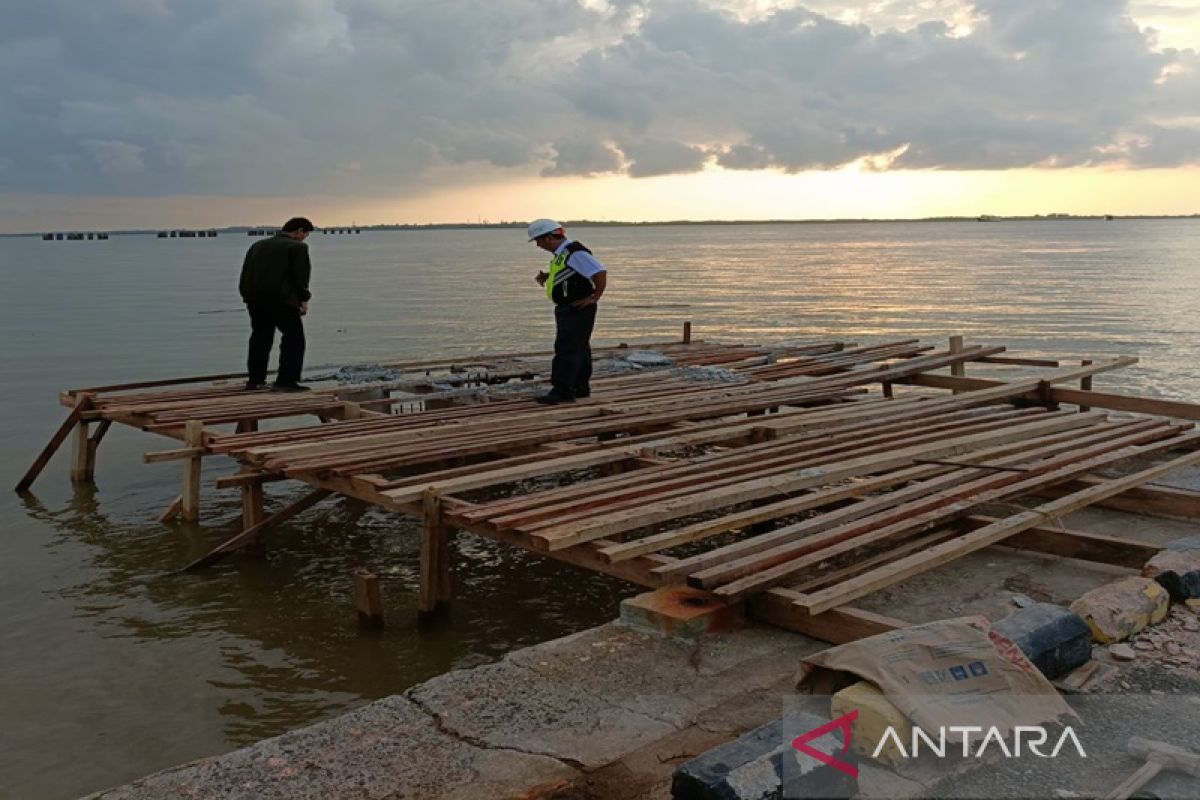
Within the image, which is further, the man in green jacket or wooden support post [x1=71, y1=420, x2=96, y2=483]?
wooden support post [x1=71, y1=420, x2=96, y2=483]

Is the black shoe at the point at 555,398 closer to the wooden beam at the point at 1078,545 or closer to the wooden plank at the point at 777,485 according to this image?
the wooden plank at the point at 777,485

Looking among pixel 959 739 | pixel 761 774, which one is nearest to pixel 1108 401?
pixel 959 739

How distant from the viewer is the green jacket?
10.8 m

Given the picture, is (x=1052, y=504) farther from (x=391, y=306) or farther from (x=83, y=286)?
(x=83, y=286)

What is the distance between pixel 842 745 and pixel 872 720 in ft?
0.69

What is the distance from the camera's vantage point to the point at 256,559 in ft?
28.8

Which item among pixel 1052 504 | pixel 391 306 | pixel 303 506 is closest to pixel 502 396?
pixel 303 506

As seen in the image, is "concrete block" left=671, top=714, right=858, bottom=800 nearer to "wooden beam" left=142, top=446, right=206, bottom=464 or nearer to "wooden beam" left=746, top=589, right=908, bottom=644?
"wooden beam" left=746, top=589, right=908, bottom=644

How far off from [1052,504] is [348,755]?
190 inches

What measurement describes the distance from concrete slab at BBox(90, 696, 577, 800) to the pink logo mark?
2.71 ft

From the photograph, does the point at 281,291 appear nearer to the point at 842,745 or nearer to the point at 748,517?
the point at 748,517

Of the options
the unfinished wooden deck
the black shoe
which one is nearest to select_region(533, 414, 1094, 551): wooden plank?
the unfinished wooden deck

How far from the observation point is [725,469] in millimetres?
7133

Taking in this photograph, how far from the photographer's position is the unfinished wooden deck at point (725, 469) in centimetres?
558
